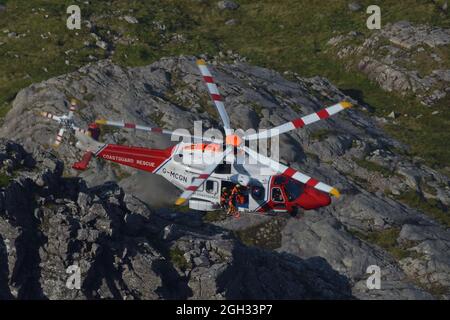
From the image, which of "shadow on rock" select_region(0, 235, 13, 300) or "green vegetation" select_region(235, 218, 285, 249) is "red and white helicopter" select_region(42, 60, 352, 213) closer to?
"green vegetation" select_region(235, 218, 285, 249)

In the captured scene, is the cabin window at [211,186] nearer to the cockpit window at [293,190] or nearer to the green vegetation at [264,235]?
the cockpit window at [293,190]

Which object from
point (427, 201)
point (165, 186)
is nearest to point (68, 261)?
point (165, 186)

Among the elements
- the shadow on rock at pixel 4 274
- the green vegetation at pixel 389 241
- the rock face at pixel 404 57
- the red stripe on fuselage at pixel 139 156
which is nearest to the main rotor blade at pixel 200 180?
the red stripe on fuselage at pixel 139 156

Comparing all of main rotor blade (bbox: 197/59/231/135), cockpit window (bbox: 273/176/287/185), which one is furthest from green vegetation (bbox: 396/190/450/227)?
main rotor blade (bbox: 197/59/231/135)

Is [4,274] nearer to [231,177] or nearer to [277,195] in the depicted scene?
[231,177]

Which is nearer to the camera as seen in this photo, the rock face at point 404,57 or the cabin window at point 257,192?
the cabin window at point 257,192
